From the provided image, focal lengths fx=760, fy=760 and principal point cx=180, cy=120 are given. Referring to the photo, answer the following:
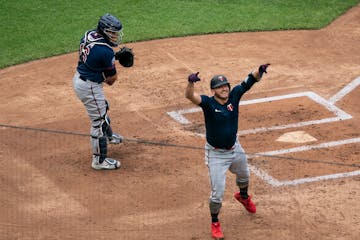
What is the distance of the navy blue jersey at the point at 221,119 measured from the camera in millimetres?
9234

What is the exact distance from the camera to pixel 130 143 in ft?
39.7

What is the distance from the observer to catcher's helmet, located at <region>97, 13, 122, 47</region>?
10695mm

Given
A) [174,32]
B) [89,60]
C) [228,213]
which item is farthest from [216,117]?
[174,32]

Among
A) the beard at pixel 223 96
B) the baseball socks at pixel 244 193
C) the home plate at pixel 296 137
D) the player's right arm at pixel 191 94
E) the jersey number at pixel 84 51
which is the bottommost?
the home plate at pixel 296 137

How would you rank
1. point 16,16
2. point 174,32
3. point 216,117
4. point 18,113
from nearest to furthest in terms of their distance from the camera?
1. point 216,117
2. point 18,113
3. point 174,32
4. point 16,16

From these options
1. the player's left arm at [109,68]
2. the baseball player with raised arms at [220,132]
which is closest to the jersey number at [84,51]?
the player's left arm at [109,68]

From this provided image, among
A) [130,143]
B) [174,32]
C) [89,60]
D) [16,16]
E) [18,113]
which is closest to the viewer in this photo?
[89,60]

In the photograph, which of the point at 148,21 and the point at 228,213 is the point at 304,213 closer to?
the point at 228,213

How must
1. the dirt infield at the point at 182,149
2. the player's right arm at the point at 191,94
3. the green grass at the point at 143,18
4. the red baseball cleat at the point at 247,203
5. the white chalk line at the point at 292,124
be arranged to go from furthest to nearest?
the green grass at the point at 143,18
the white chalk line at the point at 292,124
the red baseball cleat at the point at 247,203
the dirt infield at the point at 182,149
the player's right arm at the point at 191,94

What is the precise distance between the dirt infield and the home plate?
0.27ft

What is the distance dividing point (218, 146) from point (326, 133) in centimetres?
332

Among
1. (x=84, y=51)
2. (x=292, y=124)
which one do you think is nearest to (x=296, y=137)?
(x=292, y=124)

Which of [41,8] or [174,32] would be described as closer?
[174,32]

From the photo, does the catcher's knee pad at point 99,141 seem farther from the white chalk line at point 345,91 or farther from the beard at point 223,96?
the white chalk line at point 345,91
